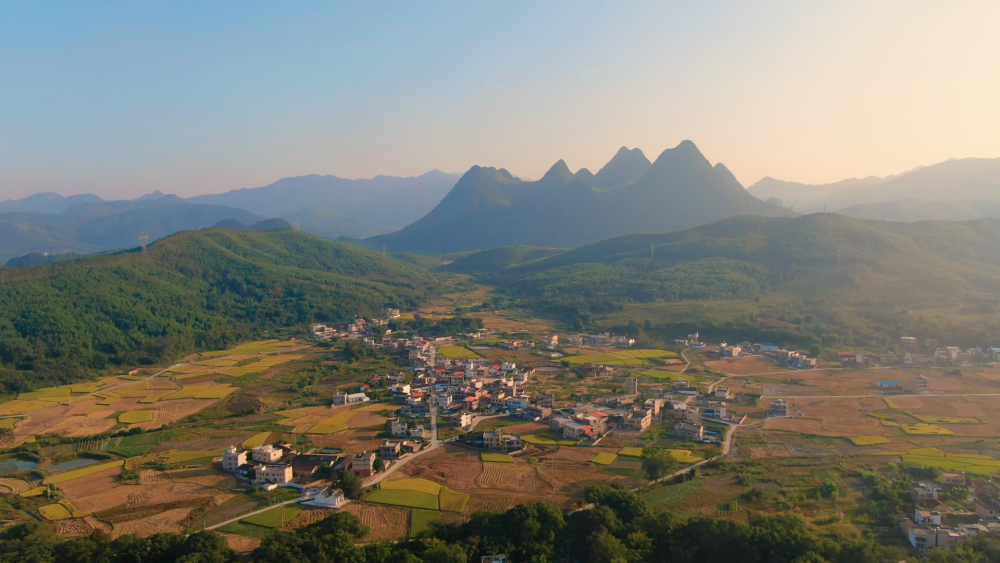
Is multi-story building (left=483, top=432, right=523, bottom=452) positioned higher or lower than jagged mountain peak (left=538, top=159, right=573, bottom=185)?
lower

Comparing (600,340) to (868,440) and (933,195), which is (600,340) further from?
(933,195)

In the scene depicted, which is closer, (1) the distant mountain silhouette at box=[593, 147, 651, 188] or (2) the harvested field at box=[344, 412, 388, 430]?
(2) the harvested field at box=[344, 412, 388, 430]

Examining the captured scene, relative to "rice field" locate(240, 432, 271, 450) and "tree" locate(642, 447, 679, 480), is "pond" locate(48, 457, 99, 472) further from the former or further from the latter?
"tree" locate(642, 447, 679, 480)

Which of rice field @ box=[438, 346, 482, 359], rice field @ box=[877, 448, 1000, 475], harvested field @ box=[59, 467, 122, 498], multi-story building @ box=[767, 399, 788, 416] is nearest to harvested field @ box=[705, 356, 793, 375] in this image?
multi-story building @ box=[767, 399, 788, 416]

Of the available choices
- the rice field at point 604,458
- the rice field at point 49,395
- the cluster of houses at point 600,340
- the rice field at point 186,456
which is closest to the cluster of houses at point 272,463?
the rice field at point 186,456

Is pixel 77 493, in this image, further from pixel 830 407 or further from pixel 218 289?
pixel 218 289

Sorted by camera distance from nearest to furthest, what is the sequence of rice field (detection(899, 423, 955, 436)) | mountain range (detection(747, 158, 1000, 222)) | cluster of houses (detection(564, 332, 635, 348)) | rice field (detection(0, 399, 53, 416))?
rice field (detection(899, 423, 955, 436))
rice field (detection(0, 399, 53, 416))
cluster of houses (detection(564, 332, 635, 348))
mountain range (detection(747, 158, 1000, 222))

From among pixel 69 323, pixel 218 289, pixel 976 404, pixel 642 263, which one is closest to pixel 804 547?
pixel 976 404
